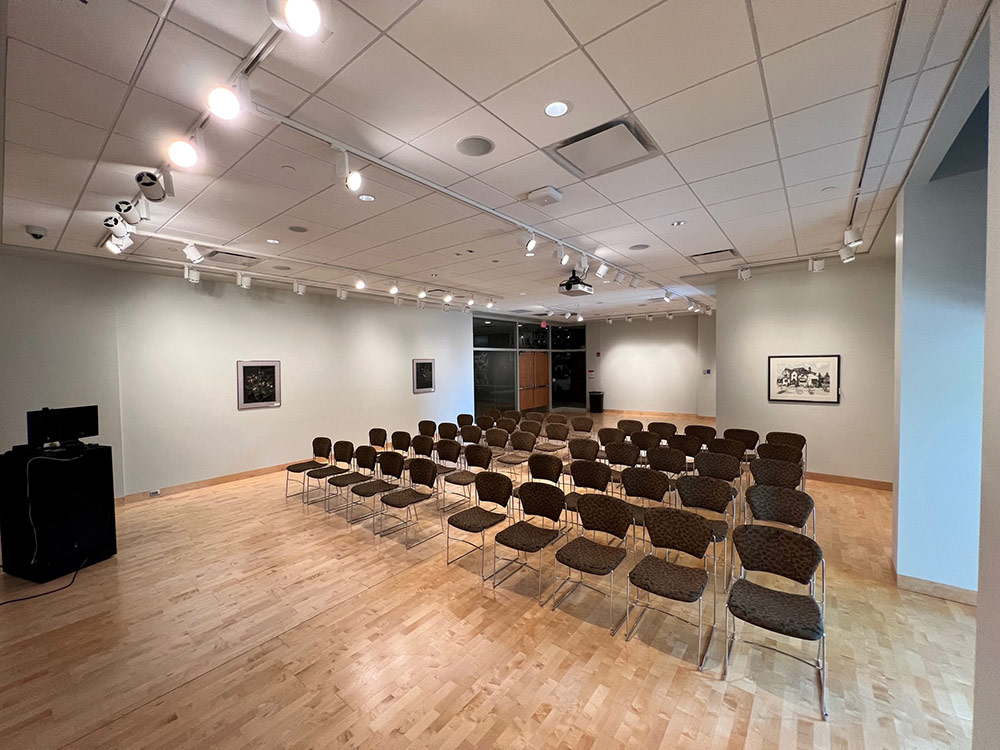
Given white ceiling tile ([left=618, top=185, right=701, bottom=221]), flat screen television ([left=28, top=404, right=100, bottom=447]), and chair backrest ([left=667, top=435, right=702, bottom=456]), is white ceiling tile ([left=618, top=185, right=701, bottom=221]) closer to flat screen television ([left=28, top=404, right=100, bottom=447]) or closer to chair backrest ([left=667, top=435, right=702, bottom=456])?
chair backrest ([left=667, top=435, right=702, bottom=456])

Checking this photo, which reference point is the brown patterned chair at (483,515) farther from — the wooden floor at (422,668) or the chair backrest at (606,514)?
the chair backrest at (606,514)

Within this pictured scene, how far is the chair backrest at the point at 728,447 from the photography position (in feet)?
17.8

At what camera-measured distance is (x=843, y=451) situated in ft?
21.8

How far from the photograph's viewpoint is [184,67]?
2102 mm

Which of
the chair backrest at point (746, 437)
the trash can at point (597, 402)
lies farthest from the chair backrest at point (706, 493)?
the trash can at point (597, 402)

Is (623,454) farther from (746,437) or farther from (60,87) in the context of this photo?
(60,87)

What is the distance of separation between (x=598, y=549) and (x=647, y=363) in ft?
39.2

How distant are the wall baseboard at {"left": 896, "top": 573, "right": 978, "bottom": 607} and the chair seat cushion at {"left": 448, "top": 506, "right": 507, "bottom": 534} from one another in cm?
365

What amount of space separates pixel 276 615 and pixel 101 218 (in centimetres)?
426

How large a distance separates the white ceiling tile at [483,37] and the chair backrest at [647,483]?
11.7ft

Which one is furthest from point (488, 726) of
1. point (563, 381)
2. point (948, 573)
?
point (563, 381)

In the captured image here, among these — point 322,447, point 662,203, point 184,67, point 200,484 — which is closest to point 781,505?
point 662,203

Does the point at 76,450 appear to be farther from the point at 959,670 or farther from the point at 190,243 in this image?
the point at 959,670

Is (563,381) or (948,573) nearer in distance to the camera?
(948,573)
